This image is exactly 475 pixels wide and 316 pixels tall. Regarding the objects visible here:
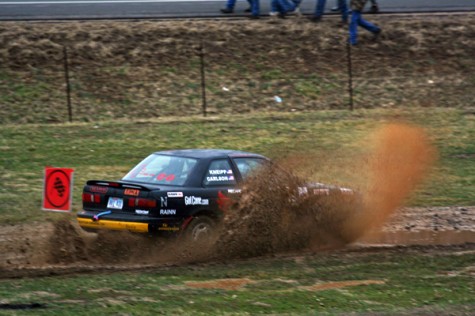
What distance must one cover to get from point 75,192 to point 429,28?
1584cm

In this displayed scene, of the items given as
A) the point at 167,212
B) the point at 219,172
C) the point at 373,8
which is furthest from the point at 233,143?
the point at 373,8

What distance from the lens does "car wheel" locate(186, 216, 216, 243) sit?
38.4ft

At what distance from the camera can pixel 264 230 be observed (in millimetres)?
11914

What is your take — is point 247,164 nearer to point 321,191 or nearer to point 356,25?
point 321,191

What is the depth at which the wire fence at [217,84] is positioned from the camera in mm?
23625

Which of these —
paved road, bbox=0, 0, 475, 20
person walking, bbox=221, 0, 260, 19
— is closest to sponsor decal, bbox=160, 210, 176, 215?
paved road, bbox=0, 0, 475, 20

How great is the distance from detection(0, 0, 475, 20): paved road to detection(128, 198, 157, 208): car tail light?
17013 mm

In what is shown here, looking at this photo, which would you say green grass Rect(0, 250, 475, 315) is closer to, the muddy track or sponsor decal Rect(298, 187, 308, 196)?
the muddy track

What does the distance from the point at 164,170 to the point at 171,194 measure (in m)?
0.65

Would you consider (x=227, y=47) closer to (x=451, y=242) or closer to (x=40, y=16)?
(x=40, y=16)

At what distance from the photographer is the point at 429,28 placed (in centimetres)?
2862

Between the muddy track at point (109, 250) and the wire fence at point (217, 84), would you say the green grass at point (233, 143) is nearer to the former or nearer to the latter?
the wire fence at point (217, 84)

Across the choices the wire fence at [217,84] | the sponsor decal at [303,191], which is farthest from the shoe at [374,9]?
the sponsor decal at [303,191]

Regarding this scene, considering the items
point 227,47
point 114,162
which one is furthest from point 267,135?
point 227,47
